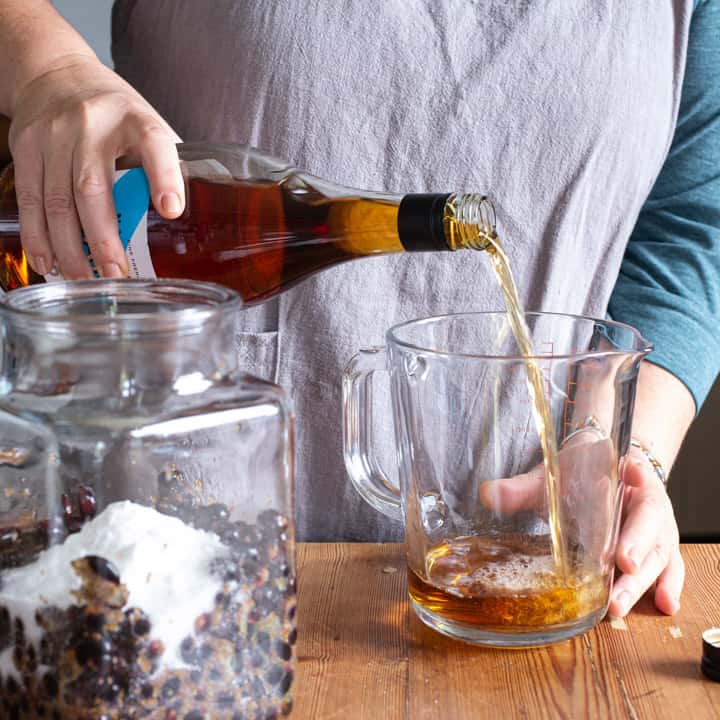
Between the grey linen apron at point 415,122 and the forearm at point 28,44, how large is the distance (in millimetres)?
199

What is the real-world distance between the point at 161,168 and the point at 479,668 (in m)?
0.36

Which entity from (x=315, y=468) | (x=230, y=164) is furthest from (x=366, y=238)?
(x=315, y=468)

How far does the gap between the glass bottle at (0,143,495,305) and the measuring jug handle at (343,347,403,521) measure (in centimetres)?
9

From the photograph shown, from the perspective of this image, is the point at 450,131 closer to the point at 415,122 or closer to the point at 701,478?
the point at 415,122

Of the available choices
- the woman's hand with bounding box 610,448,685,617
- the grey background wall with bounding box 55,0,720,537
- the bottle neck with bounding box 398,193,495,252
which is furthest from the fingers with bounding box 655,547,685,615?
the grey background wall with bounding box 55,0,720,537

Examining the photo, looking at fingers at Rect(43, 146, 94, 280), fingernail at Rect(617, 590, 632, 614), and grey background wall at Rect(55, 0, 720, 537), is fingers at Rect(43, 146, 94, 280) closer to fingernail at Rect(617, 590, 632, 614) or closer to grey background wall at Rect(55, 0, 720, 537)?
fingernail at Rect(617, 590, 632, 614)

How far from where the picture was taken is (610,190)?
1.03 metres

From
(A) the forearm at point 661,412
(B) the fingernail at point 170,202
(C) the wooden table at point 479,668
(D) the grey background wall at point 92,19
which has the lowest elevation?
(C) the wooden table at point 479,668

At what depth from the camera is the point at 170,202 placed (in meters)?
0.65

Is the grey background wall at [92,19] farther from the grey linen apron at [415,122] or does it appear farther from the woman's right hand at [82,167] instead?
the woman's right hand at [82,167]

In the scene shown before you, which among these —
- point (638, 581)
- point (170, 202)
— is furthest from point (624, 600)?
point (170, 202)

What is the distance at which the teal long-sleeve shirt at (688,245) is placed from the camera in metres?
1.01

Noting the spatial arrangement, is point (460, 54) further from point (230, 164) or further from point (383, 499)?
point (383, 499)

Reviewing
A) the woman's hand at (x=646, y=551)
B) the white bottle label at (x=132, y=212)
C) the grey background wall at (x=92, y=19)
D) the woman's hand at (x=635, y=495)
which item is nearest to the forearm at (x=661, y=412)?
the woman's hand at (x=635, y=495)
